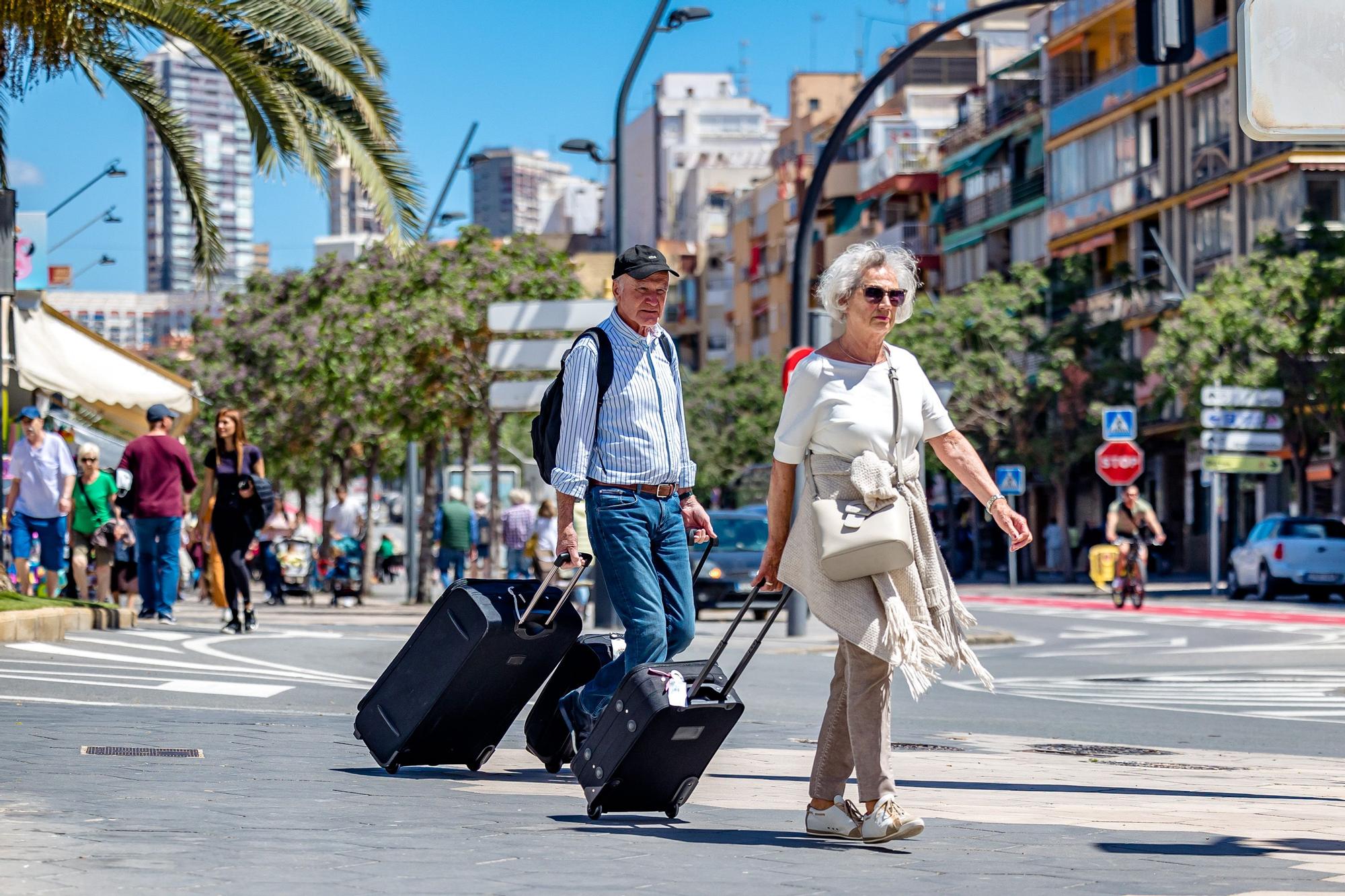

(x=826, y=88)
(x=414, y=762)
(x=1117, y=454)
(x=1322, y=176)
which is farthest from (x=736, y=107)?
(x=414, y=762)

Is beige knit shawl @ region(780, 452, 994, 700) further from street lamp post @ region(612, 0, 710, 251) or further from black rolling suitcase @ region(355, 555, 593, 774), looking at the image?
street lamp post @ region(612, 0, 710, 251)

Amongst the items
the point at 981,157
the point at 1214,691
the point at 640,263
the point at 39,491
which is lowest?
the point at 1214,691

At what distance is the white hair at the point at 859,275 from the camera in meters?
7.11

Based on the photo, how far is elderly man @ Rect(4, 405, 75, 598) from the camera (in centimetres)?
1984

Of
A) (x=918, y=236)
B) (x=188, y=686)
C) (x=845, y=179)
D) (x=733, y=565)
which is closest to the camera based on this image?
(x=188, y=686)

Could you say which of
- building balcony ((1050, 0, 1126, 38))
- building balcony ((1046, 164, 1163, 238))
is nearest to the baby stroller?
building balcony ((1046, 164, 1163, 238))

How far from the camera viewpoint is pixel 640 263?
8.27m

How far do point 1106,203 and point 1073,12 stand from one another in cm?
779

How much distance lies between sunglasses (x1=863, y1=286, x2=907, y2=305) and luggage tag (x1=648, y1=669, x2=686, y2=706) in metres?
1.31

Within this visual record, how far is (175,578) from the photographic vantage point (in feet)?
66.6

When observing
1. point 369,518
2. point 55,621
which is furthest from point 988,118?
point 55,621

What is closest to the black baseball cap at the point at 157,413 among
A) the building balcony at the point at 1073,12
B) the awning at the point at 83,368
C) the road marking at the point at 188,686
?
the awning at the point at 83,368

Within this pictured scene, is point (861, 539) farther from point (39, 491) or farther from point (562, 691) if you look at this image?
point (39, 491)

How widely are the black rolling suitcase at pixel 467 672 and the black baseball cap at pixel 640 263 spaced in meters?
1.04
